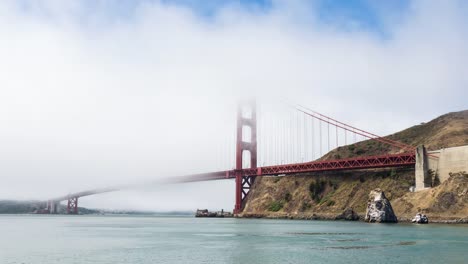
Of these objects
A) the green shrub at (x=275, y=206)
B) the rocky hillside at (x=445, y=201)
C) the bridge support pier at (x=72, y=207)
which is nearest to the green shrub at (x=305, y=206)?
the green shrub at (x=275, y=206)

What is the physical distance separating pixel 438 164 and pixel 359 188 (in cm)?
1781

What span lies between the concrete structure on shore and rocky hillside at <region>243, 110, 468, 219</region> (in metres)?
2.54

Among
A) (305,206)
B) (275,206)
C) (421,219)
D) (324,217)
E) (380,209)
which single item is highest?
(380,209)

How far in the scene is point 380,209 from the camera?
228 ft

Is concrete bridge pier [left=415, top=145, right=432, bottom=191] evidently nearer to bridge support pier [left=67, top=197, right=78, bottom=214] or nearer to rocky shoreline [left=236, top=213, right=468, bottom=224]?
rocky shoreline [left=236, top=213, right=468, bottom=224]

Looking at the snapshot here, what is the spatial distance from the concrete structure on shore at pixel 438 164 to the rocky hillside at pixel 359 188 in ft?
8.34

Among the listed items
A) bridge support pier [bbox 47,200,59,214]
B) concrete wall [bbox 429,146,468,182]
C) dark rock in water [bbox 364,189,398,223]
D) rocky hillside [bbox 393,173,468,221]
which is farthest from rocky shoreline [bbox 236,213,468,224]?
bridge support pier [bbox 47,200,59,214]

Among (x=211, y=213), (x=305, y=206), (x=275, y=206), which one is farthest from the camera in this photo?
(x=211, y=213)

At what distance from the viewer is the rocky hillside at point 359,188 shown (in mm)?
70688

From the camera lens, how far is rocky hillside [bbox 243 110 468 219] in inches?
2783

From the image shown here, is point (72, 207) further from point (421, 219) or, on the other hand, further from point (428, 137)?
point (421, 219)

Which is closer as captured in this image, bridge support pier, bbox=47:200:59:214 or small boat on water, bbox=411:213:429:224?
small boat on water, bbox=411:213:429:224

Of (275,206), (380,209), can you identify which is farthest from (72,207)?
(380,209)

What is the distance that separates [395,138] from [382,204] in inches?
1623
